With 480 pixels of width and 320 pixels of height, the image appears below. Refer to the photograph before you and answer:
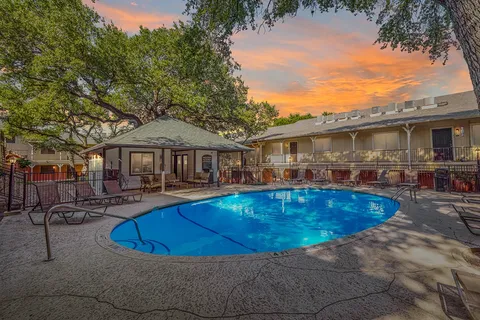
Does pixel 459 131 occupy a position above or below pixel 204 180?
above

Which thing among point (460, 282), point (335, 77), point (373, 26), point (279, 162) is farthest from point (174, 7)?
point (279, 162)

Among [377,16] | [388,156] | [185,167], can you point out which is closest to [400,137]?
[388,156]

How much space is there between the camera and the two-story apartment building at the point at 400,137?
1400 cm

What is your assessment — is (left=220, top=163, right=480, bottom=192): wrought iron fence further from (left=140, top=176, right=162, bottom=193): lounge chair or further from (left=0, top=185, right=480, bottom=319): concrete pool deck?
(left=0, top=185, right=480, bottom=319): concrete pool deck

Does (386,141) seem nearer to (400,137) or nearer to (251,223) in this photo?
(400,137)

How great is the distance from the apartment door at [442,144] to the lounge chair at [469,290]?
16.1 meters

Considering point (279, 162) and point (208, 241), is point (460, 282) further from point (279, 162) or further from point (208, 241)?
point (279, 162)

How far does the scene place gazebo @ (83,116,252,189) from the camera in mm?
13167

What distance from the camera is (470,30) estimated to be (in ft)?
9.00

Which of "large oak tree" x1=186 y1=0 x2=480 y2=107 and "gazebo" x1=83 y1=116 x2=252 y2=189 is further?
"gazebo" x1=83 y1=116 x2=252 y2=189

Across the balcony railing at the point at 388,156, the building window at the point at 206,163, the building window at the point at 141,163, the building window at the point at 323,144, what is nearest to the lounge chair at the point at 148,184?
the building window at the point at 141,163

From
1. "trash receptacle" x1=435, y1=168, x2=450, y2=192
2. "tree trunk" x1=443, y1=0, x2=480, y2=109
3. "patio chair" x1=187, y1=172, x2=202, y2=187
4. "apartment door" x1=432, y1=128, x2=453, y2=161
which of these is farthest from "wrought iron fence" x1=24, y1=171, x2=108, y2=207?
"apartment door" x1=432, y1=128, x2=453, y2=161

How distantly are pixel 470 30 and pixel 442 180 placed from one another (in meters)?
13.1

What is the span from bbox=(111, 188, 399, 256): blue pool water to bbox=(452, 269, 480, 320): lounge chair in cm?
434
